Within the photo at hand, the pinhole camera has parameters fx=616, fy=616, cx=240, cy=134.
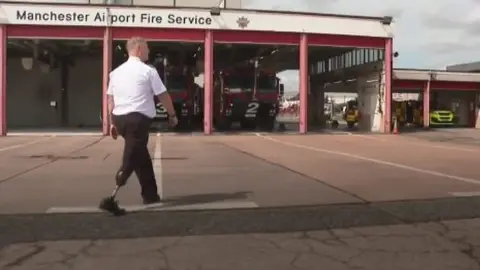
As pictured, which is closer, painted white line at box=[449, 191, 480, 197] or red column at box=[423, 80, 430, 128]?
painted white line at box=[449, 191, 480, 197]

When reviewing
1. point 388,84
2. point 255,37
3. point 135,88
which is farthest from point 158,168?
point 388,84

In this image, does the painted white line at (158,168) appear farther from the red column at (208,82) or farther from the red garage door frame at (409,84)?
the red garage door frame at (409,84)

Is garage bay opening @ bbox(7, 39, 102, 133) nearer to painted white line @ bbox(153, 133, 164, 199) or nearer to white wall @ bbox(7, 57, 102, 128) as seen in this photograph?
white wall @ bbox(7, 57, 102, 128)

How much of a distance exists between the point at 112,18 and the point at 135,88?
21973 mm

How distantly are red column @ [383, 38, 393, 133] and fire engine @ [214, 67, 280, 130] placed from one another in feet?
18.5

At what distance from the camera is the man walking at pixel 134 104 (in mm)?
7266

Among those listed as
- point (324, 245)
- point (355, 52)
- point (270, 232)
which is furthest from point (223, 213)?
point (355, 52)

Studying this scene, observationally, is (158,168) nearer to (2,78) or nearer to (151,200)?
(151,200)

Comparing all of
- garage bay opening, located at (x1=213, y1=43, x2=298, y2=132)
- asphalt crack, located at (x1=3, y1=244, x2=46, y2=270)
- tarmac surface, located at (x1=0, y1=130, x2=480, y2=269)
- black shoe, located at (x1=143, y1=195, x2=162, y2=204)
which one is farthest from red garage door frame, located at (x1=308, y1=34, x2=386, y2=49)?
asphalt crack, located at (x1=3, y1=244, x2=46, y2=270)

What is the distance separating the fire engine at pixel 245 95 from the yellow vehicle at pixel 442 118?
21.4 meters

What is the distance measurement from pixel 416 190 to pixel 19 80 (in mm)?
38244

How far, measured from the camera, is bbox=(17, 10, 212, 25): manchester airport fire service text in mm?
27734

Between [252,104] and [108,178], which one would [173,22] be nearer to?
[252,104]

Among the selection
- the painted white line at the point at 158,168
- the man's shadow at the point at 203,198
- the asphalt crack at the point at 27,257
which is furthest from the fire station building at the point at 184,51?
the asphalt crack at the point at 27,257
